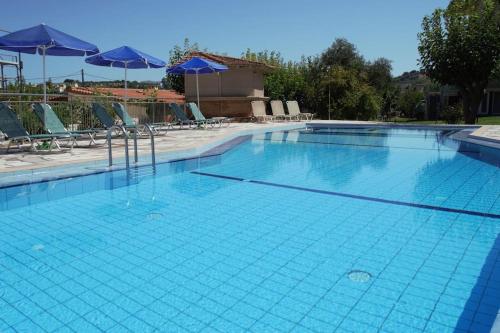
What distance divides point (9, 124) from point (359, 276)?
Answer: 8385 millimetres

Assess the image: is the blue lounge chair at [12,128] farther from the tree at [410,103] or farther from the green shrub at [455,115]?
the tree at [410,103]

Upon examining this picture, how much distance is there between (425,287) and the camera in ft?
10.5

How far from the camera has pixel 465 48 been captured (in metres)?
18.1

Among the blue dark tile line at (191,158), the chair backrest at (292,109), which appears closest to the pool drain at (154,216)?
the blue dark tile line at (191,158)

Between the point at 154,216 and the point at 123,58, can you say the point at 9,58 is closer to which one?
the point at 123,58

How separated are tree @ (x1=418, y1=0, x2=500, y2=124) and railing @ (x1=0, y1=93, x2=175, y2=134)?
40.9 ft

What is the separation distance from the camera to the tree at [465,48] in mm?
18000

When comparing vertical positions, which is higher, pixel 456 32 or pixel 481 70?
pixel 456 32

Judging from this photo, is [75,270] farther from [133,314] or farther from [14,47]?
[14,47]

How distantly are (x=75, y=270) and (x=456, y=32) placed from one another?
778 inches

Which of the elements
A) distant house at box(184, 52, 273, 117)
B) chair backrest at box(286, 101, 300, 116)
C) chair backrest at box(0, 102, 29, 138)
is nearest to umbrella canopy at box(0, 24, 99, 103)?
chair backrest at box(0, 102, 29, 138)

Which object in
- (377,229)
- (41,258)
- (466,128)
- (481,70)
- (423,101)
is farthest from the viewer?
(423,101)

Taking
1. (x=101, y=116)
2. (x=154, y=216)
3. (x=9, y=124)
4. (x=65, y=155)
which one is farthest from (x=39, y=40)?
(x=154, y=216)

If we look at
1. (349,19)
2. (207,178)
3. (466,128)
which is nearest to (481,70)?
(466,128)
